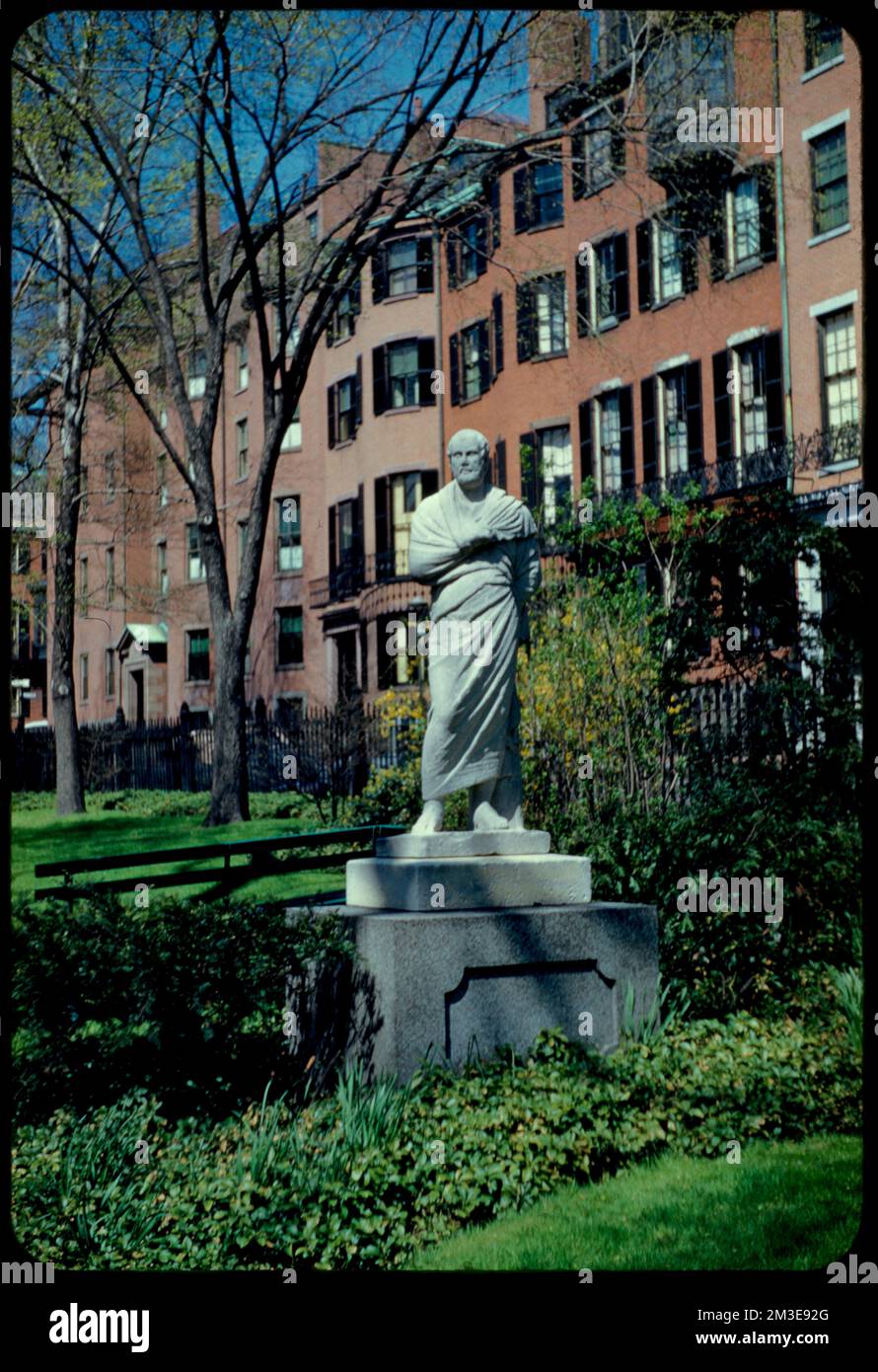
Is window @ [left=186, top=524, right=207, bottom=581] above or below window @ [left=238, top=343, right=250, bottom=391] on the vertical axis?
below

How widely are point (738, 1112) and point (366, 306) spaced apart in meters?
31.1

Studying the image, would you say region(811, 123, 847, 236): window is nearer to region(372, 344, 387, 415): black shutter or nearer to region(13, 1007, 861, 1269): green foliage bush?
region(372, 344, 387, 415): black shutter

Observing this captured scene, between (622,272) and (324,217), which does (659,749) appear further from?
(324,217)

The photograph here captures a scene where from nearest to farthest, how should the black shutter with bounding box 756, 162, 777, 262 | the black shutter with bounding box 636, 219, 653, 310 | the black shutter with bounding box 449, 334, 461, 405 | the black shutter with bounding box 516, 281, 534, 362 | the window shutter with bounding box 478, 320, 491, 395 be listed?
the black shutter with bounding box 756, 162, 777, 262 < the black shutter with bounding box 516, 281, 534, 362 < the black shutter with bounding box 636, 219, 653, 310 < the window shutter with bounding box 478, 320, 491, 395 < the black shutter with bounding box 449, 334, 461, 405

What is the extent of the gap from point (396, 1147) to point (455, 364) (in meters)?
28.3

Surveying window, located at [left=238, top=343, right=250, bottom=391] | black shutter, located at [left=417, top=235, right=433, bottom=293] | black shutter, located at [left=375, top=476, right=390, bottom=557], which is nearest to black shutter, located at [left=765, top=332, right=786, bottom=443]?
black shutter, located at [left=417, top=235, right=433, bottom=293]

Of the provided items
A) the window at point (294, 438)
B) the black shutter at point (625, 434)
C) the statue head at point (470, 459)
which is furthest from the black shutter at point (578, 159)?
the window at point (294, 438)

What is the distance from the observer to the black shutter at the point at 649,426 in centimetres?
2844

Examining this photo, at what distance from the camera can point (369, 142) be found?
60.2ft

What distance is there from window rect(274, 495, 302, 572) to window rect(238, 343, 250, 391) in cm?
351

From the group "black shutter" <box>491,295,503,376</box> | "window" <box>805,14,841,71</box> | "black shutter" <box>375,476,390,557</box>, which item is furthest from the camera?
"black shutter" <box>375,476,390,557</box>

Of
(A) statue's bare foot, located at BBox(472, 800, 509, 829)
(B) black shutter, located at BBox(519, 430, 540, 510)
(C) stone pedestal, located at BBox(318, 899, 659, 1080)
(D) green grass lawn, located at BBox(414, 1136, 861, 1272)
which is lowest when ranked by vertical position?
(D) green grass lawn, located at BBox(414, 1136, 861, 1272)

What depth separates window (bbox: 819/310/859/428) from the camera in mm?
23578

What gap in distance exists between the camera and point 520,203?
95.9ft
